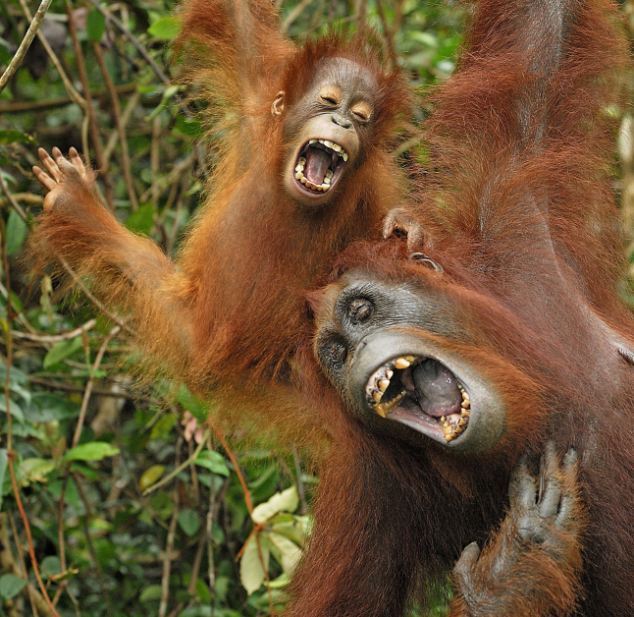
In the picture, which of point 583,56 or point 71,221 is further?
point 71,221

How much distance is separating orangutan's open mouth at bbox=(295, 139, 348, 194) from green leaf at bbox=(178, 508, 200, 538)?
1.32 meters

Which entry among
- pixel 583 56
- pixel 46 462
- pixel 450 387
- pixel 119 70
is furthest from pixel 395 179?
pixel 119 70

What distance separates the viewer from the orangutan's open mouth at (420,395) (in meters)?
2.18

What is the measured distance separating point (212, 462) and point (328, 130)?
3.58 feet

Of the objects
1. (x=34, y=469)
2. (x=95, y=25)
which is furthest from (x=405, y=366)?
(x=95, y=25)

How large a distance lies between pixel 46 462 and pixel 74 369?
0.57 m

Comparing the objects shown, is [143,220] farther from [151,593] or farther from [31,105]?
[151,593]

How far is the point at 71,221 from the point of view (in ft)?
10.7

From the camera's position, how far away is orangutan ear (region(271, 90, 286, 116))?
3215 mm

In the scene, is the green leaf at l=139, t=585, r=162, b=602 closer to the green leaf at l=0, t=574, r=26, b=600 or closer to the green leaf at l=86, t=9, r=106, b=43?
the green leaf at l=0, t=574, r=26, b=600

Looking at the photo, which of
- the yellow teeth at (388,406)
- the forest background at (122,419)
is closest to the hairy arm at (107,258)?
the forest background at (122,419)

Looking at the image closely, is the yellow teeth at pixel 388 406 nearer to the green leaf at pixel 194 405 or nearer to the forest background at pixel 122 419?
the forest background at pixel 122 419

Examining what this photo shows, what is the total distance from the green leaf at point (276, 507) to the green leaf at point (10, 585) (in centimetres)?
73

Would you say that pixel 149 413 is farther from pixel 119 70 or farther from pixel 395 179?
pixel 119 70
